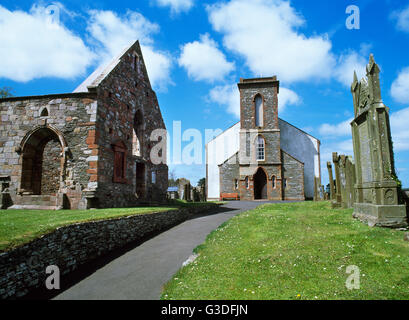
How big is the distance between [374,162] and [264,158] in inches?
913

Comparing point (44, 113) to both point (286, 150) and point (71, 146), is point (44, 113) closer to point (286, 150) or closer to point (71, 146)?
point (71, 146)

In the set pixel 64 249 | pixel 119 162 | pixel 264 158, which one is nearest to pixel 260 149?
→ pixel 264 158

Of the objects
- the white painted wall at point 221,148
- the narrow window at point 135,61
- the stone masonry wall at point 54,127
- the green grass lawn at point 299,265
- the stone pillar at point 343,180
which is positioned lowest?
the green grass lawn at point 299,265

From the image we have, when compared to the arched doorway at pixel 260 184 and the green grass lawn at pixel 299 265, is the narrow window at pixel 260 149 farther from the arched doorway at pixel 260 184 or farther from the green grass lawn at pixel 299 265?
the green grass lawn at pixel 299 265

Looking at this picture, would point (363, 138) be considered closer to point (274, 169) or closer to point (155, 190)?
point (155, 190)

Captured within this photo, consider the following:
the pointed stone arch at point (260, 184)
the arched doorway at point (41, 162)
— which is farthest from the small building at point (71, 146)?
the pointed stone arch at point (260, 184)

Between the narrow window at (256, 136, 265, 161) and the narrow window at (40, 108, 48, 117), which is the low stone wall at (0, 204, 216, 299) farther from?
the narrow window at (256, 136, 265, 161)

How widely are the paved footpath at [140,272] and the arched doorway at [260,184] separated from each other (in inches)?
895

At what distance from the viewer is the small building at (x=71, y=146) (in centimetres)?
1311

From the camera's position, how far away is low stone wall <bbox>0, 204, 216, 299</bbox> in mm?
5197

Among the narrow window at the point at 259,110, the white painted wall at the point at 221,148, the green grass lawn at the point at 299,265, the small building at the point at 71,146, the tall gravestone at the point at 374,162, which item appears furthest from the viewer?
the white painted wall at the point at 221,148

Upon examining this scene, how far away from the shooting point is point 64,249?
6734mm

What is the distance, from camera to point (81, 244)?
24.1ft

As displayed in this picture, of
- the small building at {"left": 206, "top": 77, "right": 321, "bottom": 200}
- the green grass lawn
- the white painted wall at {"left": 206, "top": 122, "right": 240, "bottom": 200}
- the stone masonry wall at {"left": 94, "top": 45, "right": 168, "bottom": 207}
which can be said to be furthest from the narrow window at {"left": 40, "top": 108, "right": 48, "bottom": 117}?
the white painted wall at {"left": 206, "top": 122, "right": 240, "bottom": 200}
